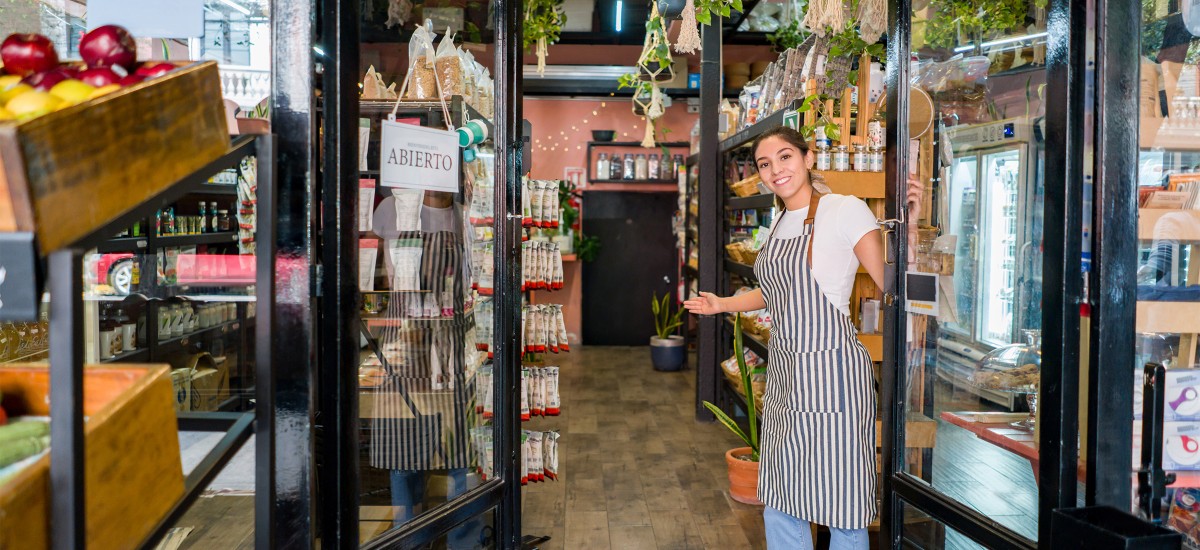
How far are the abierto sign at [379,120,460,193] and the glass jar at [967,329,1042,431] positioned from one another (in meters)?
1.47

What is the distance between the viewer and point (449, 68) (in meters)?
2.35

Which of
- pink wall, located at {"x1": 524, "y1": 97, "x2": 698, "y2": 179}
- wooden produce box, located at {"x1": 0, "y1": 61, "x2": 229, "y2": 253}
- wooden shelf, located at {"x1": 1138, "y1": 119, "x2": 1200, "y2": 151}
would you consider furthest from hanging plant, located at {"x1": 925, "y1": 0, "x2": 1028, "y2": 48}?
pink wall, located at {"x1": 524, "y1": 97, "x2": 698, "y2": 179}

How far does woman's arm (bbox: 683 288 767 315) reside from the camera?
116 inches

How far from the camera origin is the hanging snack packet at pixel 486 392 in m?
2.51

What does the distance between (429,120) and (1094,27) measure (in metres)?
1.48

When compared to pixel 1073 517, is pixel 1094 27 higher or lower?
higher

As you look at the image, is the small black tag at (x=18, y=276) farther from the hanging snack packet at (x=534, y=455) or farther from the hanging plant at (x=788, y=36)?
the hanging plant at (x=788, y=36)

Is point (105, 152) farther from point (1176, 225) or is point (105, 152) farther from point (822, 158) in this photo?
point (822, 158)

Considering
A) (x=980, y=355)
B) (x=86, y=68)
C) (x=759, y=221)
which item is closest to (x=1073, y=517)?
(x=980, y=355)

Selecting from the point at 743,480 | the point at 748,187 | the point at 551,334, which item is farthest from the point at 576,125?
the point at 743,480

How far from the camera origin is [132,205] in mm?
1024

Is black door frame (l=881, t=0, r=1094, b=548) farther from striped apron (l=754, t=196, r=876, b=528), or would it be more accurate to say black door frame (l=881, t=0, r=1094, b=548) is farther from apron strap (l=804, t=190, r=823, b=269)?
apron strap (l=804, t=190, r=823, b=269)

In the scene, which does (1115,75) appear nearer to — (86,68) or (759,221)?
(86,68)

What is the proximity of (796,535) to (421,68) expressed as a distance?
1.80 m
